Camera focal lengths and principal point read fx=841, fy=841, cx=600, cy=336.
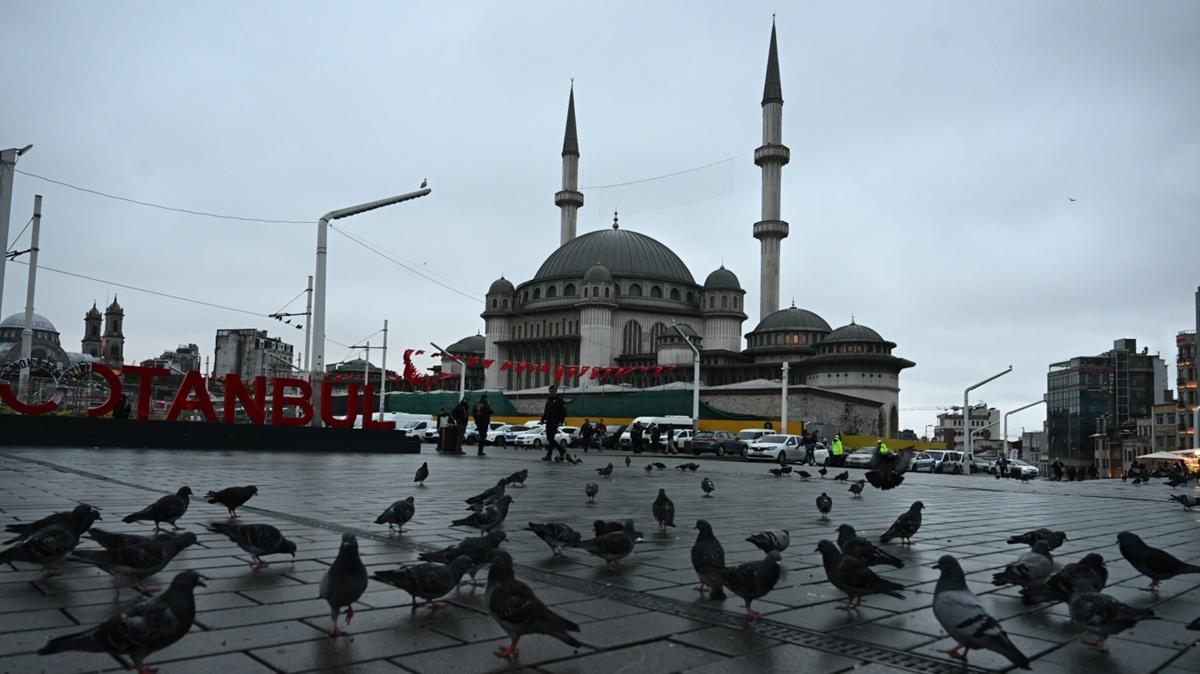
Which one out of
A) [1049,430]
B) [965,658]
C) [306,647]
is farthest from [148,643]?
[1049,430]

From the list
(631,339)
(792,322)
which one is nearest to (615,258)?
(631,339)

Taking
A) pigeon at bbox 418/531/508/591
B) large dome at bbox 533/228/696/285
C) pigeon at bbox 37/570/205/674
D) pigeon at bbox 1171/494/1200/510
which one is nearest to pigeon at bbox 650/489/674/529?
pigeon at bbox 418/531/508/591

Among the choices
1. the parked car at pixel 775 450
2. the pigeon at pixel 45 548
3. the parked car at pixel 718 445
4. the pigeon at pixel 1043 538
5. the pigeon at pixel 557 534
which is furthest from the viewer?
the parked car at pixel 718 445

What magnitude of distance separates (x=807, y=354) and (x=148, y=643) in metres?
74.2

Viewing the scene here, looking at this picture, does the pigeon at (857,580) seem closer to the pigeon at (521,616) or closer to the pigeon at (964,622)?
the pigeon at (964,622)

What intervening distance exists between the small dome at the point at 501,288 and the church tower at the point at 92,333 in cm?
5725

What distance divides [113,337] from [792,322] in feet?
287

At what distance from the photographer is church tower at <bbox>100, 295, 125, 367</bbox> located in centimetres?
10888

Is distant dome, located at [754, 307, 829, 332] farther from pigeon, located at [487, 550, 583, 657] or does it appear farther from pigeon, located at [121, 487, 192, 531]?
pigeon, located at [487, 550, 583, 657]

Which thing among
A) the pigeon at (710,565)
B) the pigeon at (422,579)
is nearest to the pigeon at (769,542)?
the pigeon at (710,565)

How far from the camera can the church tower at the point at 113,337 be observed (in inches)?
4286

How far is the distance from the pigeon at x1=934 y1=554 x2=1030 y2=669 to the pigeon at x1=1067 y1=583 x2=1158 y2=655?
1.52 ft

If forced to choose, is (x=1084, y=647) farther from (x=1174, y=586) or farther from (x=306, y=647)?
(x=306, y=647)

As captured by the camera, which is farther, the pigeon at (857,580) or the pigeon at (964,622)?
the pigeon at (857,580)
